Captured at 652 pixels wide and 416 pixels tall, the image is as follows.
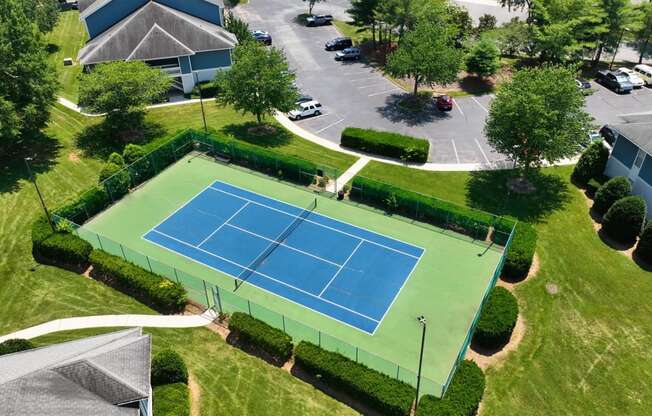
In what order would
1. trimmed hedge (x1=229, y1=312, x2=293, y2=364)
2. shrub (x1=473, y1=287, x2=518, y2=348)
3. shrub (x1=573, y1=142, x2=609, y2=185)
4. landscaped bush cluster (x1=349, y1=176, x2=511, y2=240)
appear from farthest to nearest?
shrub (x1=573, y1=142, x2=609, y2=185) → landscaped bush cluster (x1=349, y1=176, x2=511, y2=240) → shrub (x1=473, y1=287, x2=518, y2=348) → trimmed hedge (x1=229, y1=312, x2=293, y2=364)

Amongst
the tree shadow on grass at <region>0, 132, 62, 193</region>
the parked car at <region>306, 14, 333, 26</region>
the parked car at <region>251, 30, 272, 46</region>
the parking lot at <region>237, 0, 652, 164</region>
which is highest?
the parked car at <region>306, 14, 333, 26</region>

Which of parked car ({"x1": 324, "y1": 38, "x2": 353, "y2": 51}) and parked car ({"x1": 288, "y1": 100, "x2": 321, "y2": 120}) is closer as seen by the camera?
parked car ({"x1": 288, "y1": 100, "x2": 321, "y2": 120})

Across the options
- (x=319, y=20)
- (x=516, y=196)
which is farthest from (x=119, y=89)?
(x=319, y=20)

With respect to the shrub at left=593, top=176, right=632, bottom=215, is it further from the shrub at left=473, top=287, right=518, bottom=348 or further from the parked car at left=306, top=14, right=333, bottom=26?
the parked car at left=306, top=14, right=333, bottom=26

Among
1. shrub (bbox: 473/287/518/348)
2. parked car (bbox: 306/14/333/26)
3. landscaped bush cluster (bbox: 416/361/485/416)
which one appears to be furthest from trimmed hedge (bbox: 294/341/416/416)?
parked car (bbox: 306/14/333/26)

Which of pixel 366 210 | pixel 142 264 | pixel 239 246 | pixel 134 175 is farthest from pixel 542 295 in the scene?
pixel 134 175

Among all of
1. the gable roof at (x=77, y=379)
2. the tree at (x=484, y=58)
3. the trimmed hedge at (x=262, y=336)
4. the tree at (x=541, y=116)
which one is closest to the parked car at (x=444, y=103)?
the tree at (x=484, y=58)

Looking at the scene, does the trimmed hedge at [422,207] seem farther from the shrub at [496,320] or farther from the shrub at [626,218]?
the shrub at [626,218]
